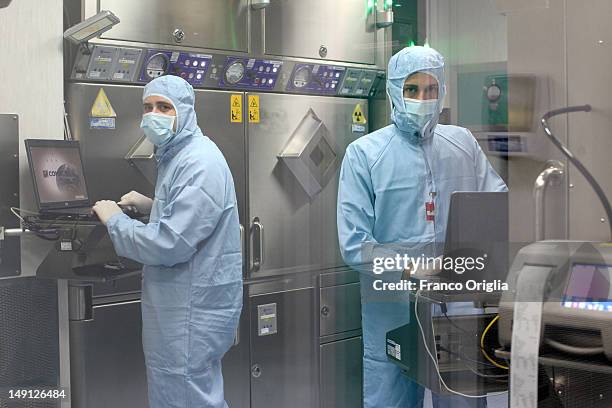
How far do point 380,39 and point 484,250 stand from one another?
1.58 m

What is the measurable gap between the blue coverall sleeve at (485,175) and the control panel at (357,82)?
1856 mm

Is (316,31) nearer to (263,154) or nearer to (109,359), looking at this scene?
(263,154)

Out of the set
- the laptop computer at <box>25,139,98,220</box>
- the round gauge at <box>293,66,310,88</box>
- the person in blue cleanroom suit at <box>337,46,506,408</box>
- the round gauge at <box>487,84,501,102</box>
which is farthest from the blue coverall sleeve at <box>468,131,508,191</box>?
the round gauge at <box>293,66,310,88</box>

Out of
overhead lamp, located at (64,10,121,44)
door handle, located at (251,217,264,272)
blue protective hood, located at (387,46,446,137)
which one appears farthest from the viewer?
door handle, located at (251,217,264,272)

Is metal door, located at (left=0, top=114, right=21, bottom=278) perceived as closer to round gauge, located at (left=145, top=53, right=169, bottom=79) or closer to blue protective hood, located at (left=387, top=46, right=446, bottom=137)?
round gauge, located at (left=145, top=53, right=169, bottom=79)

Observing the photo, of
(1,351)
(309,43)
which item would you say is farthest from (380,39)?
(1,351)

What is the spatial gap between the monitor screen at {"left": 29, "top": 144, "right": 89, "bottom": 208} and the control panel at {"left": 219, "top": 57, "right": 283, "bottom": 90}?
796mm

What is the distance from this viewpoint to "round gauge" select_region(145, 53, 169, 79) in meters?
3.21

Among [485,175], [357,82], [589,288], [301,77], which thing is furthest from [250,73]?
[589,288]

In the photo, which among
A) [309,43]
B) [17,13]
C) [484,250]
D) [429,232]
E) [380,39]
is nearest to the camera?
[484,250]

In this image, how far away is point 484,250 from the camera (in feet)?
5.65

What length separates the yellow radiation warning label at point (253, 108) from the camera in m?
3.56

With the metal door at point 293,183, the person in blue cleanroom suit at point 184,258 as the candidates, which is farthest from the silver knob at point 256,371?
the person in blue cleanroom suit at point 184,258

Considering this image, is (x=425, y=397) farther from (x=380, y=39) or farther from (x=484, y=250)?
(x=380, y=39)
